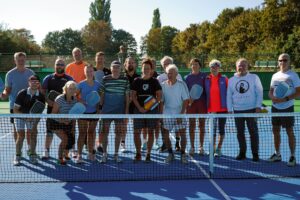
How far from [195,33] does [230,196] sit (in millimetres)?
64073

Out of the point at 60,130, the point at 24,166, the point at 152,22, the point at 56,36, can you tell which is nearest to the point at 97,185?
the point at 60,130

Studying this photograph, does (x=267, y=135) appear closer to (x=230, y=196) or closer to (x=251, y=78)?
(x=251, y=78)

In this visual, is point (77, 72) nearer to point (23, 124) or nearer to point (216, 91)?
point (23, 124)

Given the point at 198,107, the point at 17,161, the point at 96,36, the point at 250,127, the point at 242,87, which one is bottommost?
the point at 17,161

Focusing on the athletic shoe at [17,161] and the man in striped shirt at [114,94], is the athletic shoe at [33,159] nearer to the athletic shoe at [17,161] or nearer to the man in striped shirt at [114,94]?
the athletic shoe at [17,161]

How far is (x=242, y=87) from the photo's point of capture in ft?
24.2

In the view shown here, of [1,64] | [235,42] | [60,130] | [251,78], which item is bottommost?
[60,130]

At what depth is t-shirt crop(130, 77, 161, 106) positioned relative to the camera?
Answer: 7172 millimetres

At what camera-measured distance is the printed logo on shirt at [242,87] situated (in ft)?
24.2

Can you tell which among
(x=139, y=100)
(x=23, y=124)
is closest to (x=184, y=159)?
(x=139, y=100)

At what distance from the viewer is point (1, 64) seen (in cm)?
2311

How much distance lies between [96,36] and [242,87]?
72.4 m

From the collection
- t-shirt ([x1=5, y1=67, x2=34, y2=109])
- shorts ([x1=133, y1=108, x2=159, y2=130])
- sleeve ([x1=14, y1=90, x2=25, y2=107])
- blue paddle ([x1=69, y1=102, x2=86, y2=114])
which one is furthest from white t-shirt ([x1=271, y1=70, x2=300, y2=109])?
t-shirt ([x1=5, y1=67, x2=34, y2=109])

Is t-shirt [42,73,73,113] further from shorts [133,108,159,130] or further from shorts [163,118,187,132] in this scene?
shorts [163,118,187,132]
